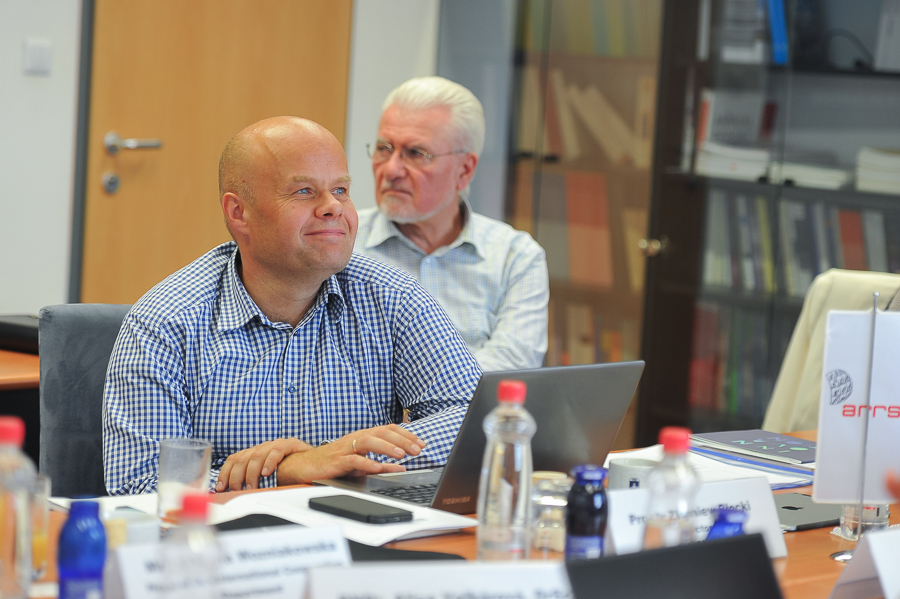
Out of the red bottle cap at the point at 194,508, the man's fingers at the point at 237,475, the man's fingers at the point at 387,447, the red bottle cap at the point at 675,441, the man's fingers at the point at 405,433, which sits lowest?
the man's fingers at the point at 237,475

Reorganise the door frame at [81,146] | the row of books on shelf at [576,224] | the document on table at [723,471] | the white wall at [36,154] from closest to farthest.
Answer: the document on table at [723,471], the white wall at [36,154], the door frame at [81,146], the row of books on shelf at [576,224]

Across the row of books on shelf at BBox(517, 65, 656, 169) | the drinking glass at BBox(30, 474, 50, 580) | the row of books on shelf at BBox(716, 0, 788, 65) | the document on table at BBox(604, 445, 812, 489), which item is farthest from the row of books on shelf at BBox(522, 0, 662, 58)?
the drinking glass at BBox(30, 474, 50, 580)

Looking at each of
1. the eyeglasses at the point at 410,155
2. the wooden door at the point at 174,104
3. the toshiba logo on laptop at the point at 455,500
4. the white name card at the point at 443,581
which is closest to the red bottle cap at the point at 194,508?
the white name card at the point at 443,581

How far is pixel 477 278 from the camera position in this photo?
2703mm

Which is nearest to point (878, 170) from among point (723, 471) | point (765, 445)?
point (765, 445)

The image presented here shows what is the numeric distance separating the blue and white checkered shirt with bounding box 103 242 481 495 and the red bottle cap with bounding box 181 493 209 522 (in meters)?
0.81

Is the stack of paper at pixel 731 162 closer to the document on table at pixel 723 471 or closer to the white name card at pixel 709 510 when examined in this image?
the document on table at pixel 723 471

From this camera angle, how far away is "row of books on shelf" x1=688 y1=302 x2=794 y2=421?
3623 millimetres

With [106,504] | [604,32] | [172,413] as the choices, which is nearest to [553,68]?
[604,32]

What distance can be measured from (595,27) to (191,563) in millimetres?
3472

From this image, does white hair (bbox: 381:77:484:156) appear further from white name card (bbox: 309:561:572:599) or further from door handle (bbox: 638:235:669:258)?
white name card (bbox: 309:561:572:599)

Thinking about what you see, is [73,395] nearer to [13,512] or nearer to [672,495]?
[13,512]

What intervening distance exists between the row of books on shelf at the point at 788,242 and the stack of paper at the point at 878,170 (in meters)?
0.08

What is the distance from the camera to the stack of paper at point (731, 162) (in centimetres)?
362
